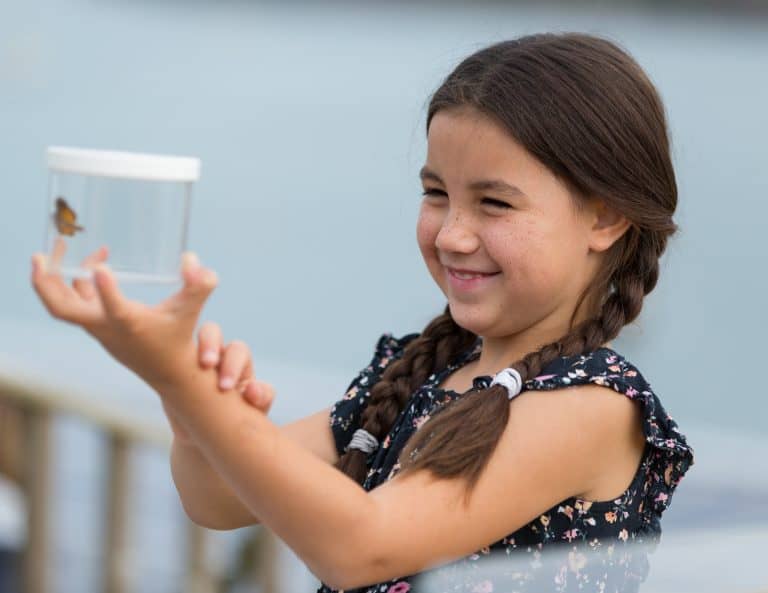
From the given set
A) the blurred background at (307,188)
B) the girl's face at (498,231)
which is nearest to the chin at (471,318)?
the girl's face at (498,231)

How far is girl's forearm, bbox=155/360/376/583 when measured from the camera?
35.2 inches

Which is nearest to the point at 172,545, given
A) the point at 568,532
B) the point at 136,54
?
the point at 568,532

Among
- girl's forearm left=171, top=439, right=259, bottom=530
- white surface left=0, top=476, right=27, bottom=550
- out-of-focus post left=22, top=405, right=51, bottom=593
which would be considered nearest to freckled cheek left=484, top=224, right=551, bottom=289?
girl's forearm left=171, top=439, right=259, bottom=530

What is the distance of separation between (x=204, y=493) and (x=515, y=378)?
13.5 inches

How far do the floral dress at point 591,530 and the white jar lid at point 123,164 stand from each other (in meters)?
0.42

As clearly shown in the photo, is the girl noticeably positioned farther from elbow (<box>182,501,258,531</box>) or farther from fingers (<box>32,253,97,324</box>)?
fingers (<box>32,253,97,324</box>)

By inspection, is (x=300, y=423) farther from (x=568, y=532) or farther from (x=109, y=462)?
(x=109, y=462)

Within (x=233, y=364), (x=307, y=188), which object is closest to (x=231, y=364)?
(x=233, y=364)

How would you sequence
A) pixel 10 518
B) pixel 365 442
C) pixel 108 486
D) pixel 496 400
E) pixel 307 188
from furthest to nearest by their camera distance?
pixel 307 188, pixel 10 518, pixel 108 486, pixel 365 442, pixel 496 400

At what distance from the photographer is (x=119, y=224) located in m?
0.86

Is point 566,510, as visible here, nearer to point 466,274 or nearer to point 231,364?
point 466,274

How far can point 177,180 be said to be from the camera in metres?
0.86

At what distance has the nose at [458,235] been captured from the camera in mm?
1157

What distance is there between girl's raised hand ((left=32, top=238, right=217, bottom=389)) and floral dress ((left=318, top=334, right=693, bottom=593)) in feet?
1.26
